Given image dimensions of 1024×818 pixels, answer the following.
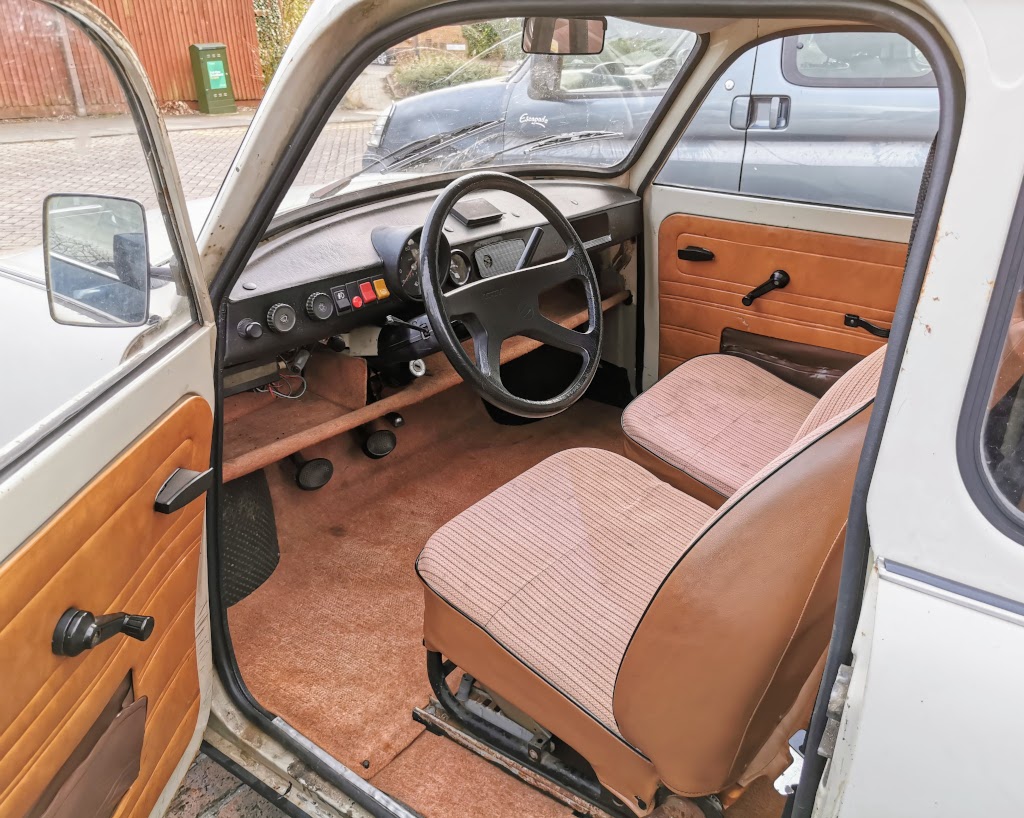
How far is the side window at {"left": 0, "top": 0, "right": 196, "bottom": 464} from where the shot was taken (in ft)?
3.13

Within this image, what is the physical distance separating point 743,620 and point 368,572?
154 cm

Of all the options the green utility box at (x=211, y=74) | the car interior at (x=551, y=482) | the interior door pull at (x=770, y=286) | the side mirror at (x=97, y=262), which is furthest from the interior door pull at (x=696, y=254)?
the green utility box at (x=211, y=74)

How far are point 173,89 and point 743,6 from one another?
10.6 metres

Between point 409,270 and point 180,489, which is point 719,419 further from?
point 180,489

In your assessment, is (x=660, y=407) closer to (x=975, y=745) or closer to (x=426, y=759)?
(x=426, y=759)

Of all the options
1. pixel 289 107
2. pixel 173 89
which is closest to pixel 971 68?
pixel 289 107

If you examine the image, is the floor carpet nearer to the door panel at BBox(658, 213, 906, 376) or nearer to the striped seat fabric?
the door panel at BBox(658, 213, 906, 376)

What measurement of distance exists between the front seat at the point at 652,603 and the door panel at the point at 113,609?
44 cm

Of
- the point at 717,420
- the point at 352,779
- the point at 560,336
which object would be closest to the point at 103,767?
the point at 352,779

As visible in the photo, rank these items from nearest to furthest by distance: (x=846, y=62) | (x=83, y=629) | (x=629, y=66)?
(x=83, y=629), (x=629, y=66), (x=846, y=62)

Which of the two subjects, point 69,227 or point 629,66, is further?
point 629,66

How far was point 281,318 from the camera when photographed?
1885 mm

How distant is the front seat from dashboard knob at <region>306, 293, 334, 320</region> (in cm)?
66

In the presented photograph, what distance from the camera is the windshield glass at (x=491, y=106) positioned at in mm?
2051
